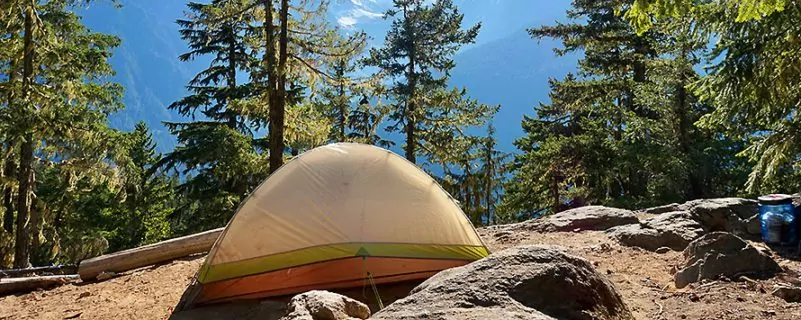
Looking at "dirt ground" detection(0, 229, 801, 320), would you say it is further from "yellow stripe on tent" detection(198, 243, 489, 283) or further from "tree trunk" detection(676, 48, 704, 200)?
"tree trunk" detection(676, 48, 704, 200)

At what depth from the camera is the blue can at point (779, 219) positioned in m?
6.24

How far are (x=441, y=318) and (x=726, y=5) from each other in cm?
695

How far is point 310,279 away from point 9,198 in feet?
57.8

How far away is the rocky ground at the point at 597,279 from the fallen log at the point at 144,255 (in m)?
0.18

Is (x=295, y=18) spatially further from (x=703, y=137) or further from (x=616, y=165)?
(x=703, y=137)

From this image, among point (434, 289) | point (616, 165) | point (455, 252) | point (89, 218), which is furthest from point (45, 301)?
point (89, 218)

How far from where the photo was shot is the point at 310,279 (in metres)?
5.73

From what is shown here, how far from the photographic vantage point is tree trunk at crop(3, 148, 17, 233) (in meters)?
14.8

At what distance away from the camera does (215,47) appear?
24547 millimetres

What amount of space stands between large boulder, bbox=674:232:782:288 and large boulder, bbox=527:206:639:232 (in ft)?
15.0

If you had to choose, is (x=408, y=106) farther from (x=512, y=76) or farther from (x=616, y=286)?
(x=512, y=76)

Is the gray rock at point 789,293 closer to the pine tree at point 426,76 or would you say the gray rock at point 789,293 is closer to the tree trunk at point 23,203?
the tree trunk at point 23,203

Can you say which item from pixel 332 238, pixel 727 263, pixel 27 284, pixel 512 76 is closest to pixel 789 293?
pixel 727 263

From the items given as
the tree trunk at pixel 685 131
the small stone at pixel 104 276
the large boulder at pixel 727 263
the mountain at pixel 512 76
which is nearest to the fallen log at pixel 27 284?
the small stone at pixel 104 276
